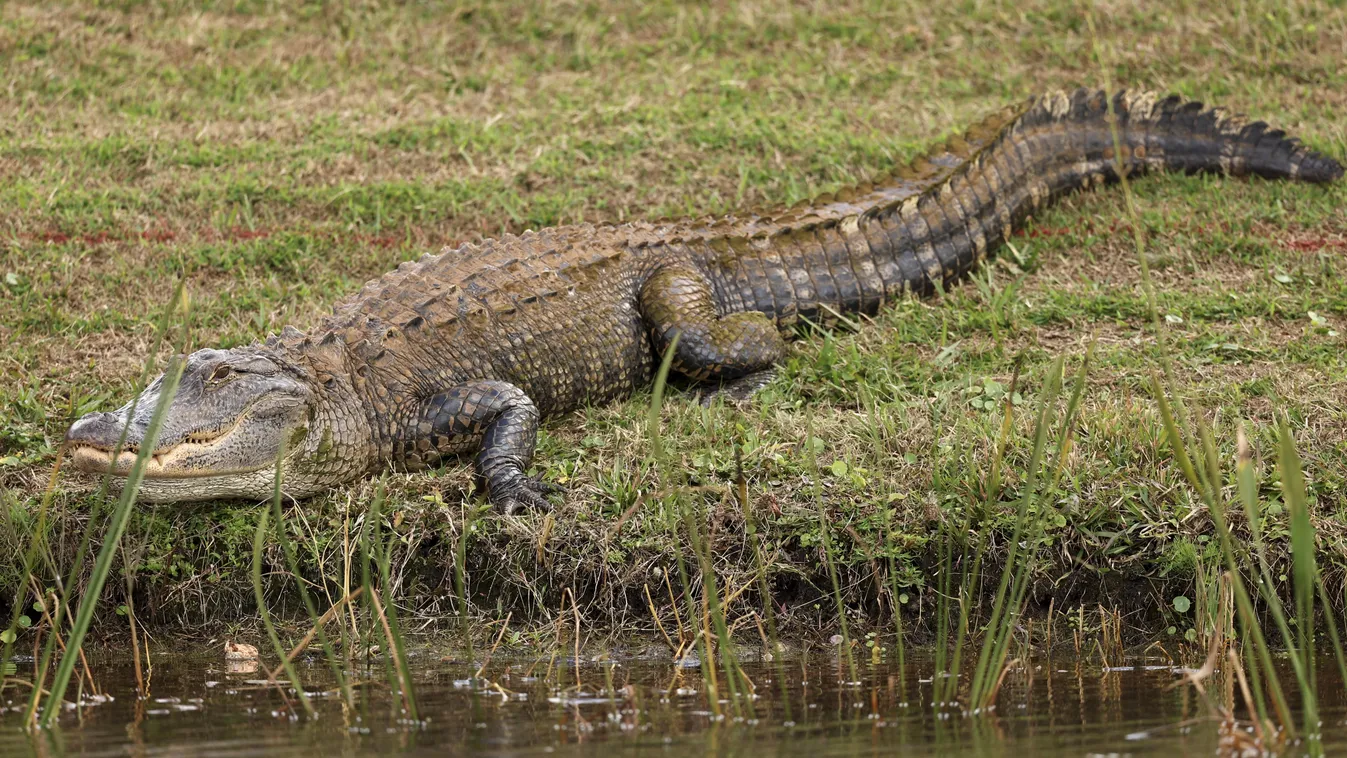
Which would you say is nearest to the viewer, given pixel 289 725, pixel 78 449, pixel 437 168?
pixel 289 725

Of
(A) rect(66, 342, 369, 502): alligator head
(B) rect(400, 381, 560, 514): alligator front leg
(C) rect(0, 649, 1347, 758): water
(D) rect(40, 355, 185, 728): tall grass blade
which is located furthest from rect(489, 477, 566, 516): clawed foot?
(D) rect(40, 355, 185, 728): tall grass blade

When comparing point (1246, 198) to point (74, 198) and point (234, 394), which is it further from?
point (74, 198)

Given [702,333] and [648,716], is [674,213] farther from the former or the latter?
[648,716]

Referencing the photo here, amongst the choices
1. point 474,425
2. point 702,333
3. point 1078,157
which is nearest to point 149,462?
point 474,425

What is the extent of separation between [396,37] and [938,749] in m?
7.52

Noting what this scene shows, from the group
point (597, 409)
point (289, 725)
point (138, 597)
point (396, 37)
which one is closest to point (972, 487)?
point (597, 409)

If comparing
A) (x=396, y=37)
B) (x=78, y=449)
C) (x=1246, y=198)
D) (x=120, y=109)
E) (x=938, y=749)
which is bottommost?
(x=938, y=749)

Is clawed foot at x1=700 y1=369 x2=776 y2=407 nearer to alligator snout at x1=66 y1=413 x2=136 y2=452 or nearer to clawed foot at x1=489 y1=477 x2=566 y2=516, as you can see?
clawed foot at x1=489 y1=477 x2=566 y2=516

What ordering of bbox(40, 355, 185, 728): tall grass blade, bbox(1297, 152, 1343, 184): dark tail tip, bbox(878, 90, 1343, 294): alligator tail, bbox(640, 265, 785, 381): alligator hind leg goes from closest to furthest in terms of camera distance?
bbox(40, 355, 185, 728): tall grass blade
bbox(640, 265, 785, 381): alligator hind leg
bbox(878, 90, 1343, 294): alligator tail
bbox(1297, 152, 1343, 184): dark tail tip

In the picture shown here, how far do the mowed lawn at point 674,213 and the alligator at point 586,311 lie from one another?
0.57 ft

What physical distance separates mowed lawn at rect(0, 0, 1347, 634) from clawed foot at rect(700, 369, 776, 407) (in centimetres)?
13

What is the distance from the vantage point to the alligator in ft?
16.1

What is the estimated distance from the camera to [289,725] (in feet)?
11.2

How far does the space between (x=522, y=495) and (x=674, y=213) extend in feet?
9.43
